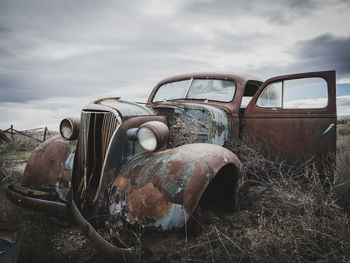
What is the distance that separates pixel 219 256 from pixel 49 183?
1.89 metres

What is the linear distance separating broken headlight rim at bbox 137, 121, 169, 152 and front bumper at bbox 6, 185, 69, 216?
0.92m

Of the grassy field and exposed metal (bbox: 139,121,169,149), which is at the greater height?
exposed metal (bbox: 139,121,169,149)

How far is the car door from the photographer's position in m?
3.03

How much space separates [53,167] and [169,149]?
1390 millimetres

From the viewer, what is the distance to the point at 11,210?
2.78 meters

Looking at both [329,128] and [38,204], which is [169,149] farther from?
[329,128]

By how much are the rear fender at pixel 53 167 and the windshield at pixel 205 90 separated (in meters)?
1.92

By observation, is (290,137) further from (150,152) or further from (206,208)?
(150,152)

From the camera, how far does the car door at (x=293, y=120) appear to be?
303cm

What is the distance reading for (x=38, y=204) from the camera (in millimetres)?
2162

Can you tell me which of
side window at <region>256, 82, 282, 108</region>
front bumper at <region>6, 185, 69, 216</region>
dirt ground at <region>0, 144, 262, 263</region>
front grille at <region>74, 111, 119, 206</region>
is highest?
side window at <region>256, 82, 282, 108</region>

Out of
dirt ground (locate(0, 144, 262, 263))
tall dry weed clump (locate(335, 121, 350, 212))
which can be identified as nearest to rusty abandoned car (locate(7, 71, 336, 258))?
dirt ground (locate(0, 144, 262, 263))

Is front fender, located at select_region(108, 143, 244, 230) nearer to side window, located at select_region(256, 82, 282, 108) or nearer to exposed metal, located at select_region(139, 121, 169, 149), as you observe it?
exposed metal, located at select_region(139, 121, 169, 149)

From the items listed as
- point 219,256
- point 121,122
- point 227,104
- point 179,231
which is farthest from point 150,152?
point 227,104
